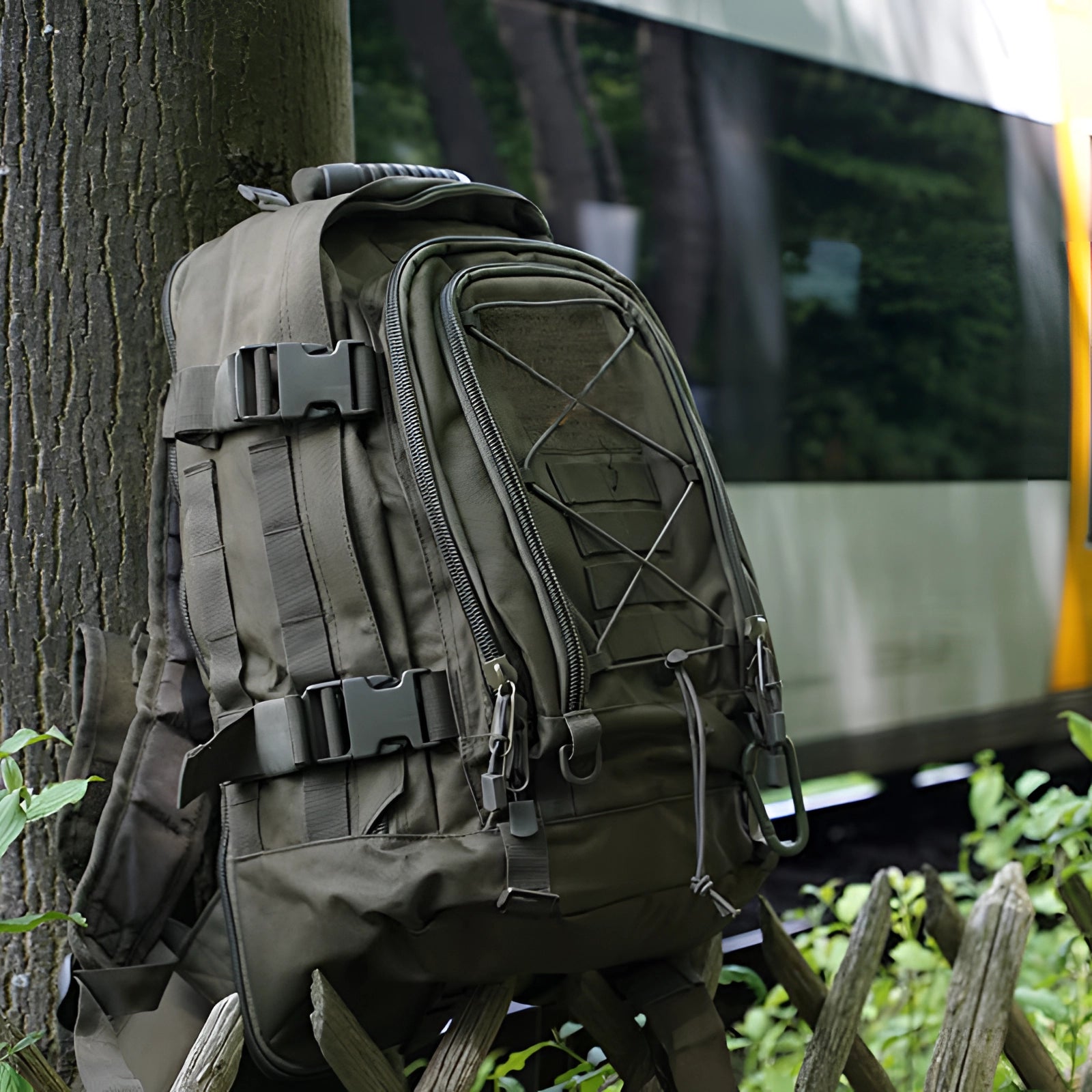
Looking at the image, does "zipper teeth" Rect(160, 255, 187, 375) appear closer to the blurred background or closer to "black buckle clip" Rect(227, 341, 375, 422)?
"black buckle clip" Rect(227, 341, 375, 422)

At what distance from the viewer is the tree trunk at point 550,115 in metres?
2.16

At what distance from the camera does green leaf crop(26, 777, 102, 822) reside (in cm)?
86

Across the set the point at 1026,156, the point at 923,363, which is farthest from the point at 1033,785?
the point at 1026,156

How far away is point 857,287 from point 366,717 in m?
2.05

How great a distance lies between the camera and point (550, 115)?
87.0 inches

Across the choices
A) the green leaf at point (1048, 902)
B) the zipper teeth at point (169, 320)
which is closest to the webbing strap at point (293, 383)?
the zipper teeth at point (169, 320)

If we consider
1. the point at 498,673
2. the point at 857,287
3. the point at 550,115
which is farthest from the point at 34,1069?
the point at 857,287

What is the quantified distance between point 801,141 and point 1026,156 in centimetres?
86

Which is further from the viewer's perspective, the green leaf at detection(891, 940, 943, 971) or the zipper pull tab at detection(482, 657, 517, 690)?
the green leaf at detection(891, 940, 943, 971)

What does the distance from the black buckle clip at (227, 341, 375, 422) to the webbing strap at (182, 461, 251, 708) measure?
0.10 meters

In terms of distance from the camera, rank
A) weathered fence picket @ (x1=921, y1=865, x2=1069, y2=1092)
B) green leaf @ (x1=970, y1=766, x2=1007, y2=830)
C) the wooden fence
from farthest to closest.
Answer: green leaf @ (x1=970, y1=766, x2=1007, y2=830)
weathered fence picket @ (x1=921, y1=865, x2=1069, y2=1092)
the wooden fence

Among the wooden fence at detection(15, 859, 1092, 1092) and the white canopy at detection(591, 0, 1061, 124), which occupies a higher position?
the white canopy at detection(591, 0, 1061, 124)

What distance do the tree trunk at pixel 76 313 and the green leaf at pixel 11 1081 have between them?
371 mm

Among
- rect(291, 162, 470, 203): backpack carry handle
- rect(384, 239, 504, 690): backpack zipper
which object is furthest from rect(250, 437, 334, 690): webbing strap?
rect(291, 162, 470, 203): backpack carry handle
